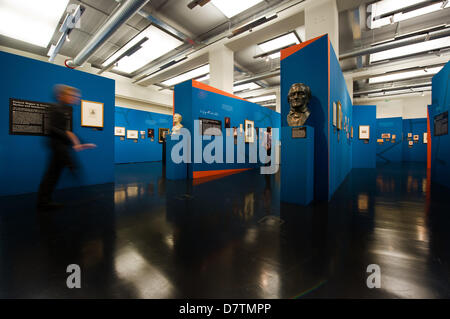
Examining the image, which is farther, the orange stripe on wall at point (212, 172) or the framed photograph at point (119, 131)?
the framed photograph at point (119, 131)

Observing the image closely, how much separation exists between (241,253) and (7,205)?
3811mm

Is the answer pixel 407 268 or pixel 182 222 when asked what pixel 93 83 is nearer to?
pixel 182 222

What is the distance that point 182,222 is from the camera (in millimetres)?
2279

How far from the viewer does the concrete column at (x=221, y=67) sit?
7.71 metres

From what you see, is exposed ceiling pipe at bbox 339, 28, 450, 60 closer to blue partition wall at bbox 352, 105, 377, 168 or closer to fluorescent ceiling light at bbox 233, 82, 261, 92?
blue partition wall at bbox 352, 105, 377, 168

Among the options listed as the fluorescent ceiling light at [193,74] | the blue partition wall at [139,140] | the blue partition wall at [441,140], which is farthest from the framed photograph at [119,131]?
the blue partition wall at [441,140]

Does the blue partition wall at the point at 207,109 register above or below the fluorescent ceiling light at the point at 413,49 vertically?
below

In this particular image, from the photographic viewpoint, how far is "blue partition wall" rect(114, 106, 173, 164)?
10758 millimetres

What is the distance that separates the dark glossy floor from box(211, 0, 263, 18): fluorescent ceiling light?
19.1 feet


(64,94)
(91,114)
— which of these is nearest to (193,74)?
(91,114)

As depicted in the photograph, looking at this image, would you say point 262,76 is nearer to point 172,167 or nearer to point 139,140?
point 172,167

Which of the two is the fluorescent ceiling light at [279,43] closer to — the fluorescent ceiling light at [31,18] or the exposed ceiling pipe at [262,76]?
the exposed ceiling pipe at [262,76]

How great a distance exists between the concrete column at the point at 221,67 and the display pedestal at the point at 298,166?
18.2 feet
